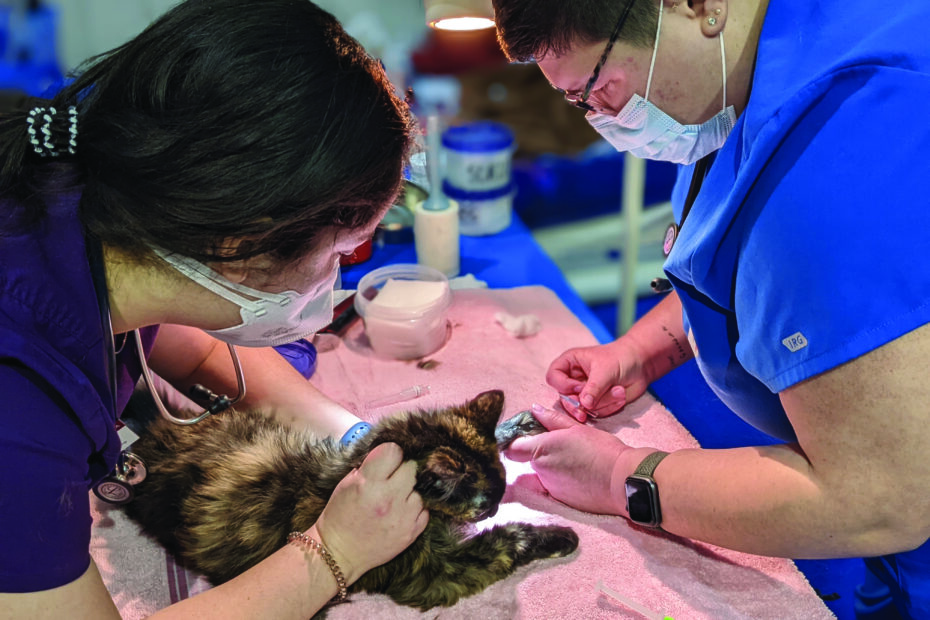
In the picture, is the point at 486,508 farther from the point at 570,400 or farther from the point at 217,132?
the point at 217,132

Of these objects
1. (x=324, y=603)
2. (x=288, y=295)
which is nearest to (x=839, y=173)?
(x=288, y=295)

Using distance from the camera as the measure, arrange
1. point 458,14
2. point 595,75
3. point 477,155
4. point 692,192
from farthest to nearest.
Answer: point 477,155 < point 458,14 < point 692,192 < point 595,75

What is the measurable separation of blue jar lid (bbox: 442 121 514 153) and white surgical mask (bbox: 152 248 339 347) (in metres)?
1.28

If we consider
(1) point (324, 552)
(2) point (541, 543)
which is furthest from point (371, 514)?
(2) point (541, 543)

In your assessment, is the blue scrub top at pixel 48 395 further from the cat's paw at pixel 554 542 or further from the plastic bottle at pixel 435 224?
the plastic bottle at pixel 435 224

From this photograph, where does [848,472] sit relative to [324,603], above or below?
above

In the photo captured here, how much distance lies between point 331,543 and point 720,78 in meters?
1.03

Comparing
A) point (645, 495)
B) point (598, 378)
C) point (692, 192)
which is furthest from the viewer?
point (598, 378)

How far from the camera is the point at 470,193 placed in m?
2.54

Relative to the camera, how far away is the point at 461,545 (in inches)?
54.9

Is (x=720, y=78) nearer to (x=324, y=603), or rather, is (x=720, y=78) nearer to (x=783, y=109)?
(x=783, y=109)

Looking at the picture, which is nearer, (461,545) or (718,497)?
(718,497)

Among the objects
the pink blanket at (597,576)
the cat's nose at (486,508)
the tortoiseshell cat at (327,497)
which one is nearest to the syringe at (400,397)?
the pink blanket at (597,576)

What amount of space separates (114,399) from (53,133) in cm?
43
